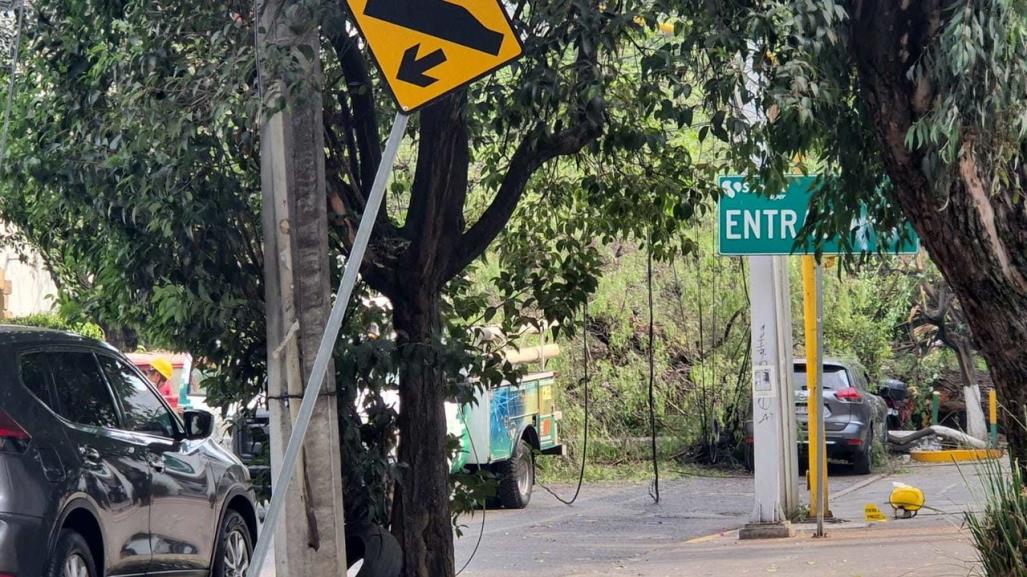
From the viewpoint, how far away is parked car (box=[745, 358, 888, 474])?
20.8 metres

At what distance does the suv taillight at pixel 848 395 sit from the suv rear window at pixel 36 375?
15.6 meters

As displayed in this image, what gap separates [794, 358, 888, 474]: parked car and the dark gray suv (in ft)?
42.6

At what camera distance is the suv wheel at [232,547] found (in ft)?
30.0

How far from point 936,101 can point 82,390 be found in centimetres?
478

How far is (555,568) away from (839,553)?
7.74ft

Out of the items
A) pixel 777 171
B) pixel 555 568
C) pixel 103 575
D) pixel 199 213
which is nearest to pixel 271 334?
pixel 199 213

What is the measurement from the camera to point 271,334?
6434 millimetres

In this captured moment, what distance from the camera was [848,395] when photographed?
69.3 feet

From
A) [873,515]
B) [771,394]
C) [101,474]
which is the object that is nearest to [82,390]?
[101,474]

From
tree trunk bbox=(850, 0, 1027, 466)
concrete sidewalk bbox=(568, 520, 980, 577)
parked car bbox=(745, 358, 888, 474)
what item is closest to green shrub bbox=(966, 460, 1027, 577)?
tree trunk bbox=(850, 0, 1027, 466)

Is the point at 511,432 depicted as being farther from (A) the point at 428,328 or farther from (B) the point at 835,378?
(A) the point at 428,328

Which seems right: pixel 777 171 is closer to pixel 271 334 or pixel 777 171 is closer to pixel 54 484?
pixel 271 334

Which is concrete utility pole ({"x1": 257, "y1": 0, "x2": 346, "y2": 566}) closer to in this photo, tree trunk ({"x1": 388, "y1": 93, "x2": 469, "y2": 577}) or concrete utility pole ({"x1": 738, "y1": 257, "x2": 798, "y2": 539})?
tree trunk ({"x1": 388, "y1": 93, "x2": 469, "y2": 577})

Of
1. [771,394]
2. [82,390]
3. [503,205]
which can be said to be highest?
[503,205]
